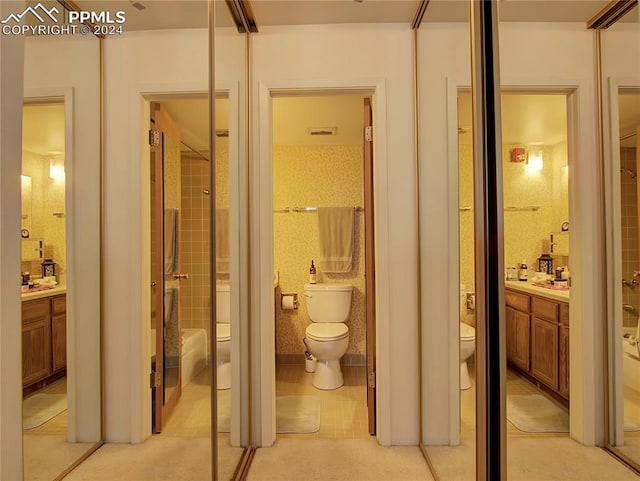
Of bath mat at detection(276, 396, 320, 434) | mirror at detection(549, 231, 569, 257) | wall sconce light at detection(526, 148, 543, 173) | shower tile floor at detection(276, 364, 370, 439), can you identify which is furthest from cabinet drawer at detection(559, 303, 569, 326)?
bath mat at detection(276, 396, 320, 434)

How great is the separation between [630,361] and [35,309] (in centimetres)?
102

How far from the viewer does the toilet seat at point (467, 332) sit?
3.83ft

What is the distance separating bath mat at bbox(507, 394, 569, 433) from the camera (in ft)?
2.50

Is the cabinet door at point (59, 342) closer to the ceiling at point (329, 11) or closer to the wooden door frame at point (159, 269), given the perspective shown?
the wooden door frame at point (159, 269)

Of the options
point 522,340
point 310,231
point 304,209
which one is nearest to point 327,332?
point 310,231

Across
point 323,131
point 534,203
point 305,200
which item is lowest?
point 534,203

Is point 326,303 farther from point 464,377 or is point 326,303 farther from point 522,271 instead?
point 522,271

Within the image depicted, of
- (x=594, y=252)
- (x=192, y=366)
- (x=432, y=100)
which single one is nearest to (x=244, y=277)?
(x=192, y=366)

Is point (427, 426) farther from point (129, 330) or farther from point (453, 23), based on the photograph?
point (453, 23)

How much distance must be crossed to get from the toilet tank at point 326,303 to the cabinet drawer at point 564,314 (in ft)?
8.18

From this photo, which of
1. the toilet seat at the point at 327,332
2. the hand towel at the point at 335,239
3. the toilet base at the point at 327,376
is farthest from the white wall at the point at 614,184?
the hand towel at the point at 335,239

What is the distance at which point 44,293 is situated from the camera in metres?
0.52

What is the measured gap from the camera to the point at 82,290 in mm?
588

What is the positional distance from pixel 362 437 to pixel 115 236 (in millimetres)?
1816
